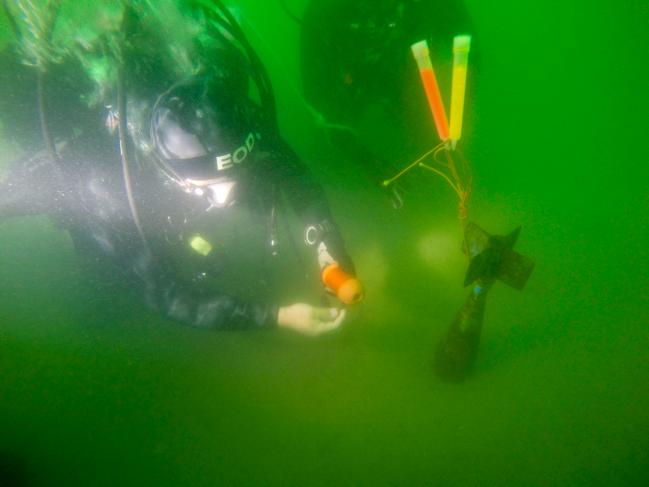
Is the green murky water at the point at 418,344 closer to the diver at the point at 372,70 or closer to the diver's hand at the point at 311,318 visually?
the diver at the point at 372,70

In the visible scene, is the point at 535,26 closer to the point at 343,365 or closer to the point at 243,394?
the point at 343,365

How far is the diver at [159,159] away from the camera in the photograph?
168cm

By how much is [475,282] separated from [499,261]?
0.95ft

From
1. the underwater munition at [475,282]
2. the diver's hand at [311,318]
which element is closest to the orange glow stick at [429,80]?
the underwater munition at [475,282]

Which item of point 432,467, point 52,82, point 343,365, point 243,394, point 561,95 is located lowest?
point 432,467

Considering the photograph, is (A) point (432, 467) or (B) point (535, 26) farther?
(B) point (535, 26)

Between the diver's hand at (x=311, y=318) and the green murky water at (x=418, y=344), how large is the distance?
1021mm

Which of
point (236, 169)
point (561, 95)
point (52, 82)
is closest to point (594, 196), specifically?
point (561, 95)

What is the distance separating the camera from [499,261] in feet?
6.23

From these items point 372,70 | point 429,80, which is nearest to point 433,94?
point 429,80

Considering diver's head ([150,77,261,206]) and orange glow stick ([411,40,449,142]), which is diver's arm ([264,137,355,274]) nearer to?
diver's head ([150,77,261,206])

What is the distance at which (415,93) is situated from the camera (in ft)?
11.9

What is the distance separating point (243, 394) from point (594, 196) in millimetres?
4250

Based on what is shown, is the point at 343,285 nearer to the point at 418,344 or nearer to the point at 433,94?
the point at 433,94
